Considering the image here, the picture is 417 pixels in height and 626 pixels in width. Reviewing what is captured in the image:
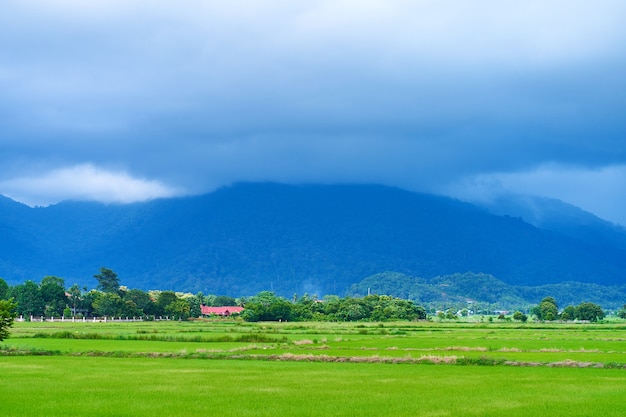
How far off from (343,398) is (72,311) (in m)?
123

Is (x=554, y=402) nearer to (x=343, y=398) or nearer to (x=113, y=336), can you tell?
(x=343, y=398)

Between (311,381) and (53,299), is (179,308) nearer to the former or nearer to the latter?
(53,299)

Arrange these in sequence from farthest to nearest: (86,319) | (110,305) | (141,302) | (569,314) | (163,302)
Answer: (141,302) → (163,302) → (569,314) → (86,319) → (110,305)

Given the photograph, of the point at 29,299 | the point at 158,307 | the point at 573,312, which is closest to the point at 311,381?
the point at 29,299

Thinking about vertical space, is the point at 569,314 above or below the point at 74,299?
below

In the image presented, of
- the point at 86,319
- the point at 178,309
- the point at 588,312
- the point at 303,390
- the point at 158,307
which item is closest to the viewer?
the point at 303,390

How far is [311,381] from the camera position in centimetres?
3197

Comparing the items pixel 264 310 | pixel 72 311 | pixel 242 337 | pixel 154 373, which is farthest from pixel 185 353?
pixel 72 311

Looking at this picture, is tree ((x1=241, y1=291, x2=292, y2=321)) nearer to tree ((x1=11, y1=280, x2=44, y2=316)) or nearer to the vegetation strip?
tree ((x1=11, y1=280, x2=44, y2=316))

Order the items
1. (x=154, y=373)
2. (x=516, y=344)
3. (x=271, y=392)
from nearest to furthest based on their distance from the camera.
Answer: (x=271, y=392) → (x=154, y=373) → (x=516, y=344)

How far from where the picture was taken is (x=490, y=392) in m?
28.3

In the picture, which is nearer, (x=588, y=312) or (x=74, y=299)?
(x=588, y=312)

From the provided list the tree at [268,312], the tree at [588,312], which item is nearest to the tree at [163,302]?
the tree at [268,312]

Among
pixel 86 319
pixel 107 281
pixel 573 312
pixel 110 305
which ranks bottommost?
pixel 86 319
